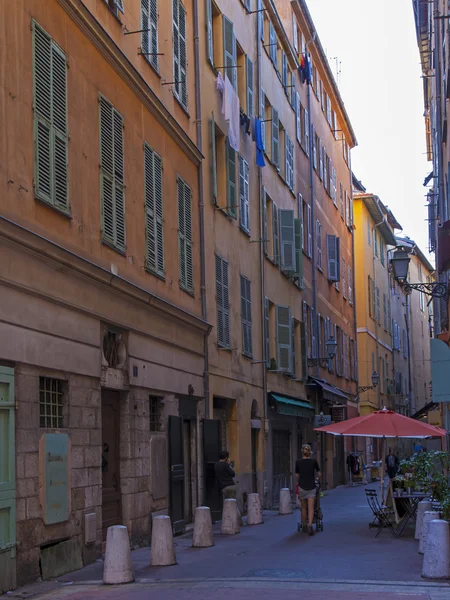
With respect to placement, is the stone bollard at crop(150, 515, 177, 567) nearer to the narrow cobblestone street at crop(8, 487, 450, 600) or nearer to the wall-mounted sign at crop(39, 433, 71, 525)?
the narrow cobblestone street at crop(8, 487, 450, 600)

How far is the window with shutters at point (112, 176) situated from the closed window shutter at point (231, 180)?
7369 millimetres

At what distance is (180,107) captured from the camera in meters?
19.5

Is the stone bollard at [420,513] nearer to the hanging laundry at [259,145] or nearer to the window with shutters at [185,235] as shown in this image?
the window with shutters at [185,235]

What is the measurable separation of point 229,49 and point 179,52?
4.59 meters

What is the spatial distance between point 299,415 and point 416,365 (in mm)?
47736

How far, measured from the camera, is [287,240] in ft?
96.6

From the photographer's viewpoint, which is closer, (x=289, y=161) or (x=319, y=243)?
(x=289, y=161)

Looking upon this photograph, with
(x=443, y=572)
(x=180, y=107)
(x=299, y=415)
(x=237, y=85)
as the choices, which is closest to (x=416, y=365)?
(x=299, y=415)

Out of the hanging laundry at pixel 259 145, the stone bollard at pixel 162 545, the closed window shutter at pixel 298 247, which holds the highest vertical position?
the hanging laundry at pixel 259 145

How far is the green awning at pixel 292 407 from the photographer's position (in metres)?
27.2

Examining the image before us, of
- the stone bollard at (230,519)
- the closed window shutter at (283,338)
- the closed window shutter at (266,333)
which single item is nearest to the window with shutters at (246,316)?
the closed window shutter at (266,333)

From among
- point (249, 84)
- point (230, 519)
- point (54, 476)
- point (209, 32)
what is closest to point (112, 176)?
point (54, 476)

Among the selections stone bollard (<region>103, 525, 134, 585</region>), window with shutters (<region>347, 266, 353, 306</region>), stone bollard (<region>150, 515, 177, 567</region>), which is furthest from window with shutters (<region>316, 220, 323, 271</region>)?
stone bollard (<region>103, 525, 134, 585</region>)

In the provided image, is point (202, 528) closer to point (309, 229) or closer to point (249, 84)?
point (249, 84)
